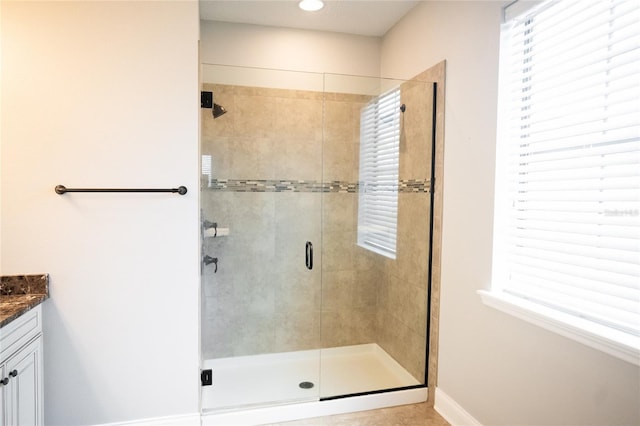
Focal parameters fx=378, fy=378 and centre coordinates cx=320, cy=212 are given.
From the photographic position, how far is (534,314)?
163cm

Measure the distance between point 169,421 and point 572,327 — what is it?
6.73 ft

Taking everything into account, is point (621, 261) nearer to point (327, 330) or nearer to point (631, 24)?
point (631, 24)

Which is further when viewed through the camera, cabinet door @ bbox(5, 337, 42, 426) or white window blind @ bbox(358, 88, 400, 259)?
white window blind @ bbox(358, 88, 400, 259)

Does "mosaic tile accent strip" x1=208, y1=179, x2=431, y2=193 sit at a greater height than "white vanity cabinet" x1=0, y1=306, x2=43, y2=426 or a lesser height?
greater

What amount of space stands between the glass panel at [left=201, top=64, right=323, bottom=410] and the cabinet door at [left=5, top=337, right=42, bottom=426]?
0.96m

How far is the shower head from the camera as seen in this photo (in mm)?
2510

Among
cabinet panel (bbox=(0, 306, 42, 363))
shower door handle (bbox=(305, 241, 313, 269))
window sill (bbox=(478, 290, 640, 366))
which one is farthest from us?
shower door handle (bbox=(305, 241, 313, 269))

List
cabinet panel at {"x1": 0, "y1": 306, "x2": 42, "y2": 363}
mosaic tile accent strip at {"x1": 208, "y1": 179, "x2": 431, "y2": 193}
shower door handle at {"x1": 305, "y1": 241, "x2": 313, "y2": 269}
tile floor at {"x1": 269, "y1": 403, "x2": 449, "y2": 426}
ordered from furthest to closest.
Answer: shower door handle at {"x1": 305, "y1": 241, "x2": 313, "y2": 269} < mosaic tile accent strip at {"x1": 208, "y1": 179, "x2": 431, "y2": 193} < tile floor at {"x1": 269, "y1": 403, "x2": 449, "y2": 426} < cabinet panel at {"x1": 0, "y1": 306, "x2": 42, "y2": 363}

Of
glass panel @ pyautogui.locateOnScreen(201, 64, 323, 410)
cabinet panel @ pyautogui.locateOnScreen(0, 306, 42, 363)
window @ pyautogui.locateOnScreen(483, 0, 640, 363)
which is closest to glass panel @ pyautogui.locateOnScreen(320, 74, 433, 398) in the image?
glass panel @ pyautogui.locateOnScreen(201, 64, 323, 410)

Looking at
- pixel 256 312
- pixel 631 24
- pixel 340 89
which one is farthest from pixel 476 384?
pixel 340 89

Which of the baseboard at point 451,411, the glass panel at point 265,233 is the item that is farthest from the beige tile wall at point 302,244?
the baseboard at point 451,411

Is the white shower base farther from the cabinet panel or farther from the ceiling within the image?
the ceiling

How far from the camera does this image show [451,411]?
88.7 inches

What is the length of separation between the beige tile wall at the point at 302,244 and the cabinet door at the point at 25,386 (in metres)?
0.98
